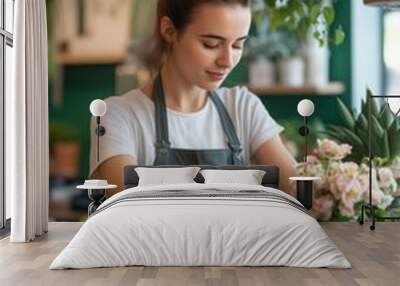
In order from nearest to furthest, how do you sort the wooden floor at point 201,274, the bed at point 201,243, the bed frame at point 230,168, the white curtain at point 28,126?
the wooden floor at point 201,274
the bed at point 201,243
the white curtain at point 28,126
the bed frame at point 230,168

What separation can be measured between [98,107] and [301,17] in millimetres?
2380

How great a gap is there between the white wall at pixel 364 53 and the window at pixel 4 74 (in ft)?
11.8

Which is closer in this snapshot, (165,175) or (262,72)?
(165,175)

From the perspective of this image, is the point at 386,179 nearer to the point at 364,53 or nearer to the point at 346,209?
the point at 346,209

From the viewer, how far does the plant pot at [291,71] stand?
7.96 m

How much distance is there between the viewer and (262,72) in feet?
26.3

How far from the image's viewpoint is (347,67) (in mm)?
8055

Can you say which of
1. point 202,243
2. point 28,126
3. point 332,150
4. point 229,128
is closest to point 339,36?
point 332,150

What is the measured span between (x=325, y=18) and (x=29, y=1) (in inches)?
125

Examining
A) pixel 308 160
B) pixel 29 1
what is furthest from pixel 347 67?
pixel 29 1

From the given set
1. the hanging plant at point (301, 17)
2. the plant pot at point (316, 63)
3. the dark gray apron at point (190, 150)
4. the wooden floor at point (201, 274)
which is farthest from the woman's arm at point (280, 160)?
the wooden floor at point (201, 274)

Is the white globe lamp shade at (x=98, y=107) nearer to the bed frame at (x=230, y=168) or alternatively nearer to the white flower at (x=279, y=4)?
the bed frame at (x=230, y=168)

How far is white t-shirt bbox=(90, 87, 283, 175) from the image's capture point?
7875 mm

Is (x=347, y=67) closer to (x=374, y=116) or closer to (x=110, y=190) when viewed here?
(x=374, y=116)
